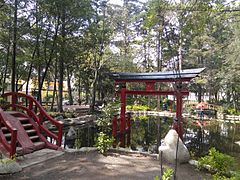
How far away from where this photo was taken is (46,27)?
45.1 ft

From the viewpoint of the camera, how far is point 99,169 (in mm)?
5250

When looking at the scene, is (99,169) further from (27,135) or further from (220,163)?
(220,163)

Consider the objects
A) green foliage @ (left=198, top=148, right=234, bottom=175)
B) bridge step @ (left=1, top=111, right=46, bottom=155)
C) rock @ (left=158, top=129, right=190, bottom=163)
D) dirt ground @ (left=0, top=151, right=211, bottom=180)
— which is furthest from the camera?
bridge step @ (left=1, top=111, right=46, bottom=155)

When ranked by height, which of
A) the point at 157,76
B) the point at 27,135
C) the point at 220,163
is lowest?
the point at 220,163

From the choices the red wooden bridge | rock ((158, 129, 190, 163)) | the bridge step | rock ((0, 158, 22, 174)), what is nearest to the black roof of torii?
rock ((158, 129, 190, 163))

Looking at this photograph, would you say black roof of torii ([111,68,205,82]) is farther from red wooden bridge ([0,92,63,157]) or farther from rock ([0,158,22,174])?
rock ([0,158,22,174])

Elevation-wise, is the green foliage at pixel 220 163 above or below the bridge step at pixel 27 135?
below

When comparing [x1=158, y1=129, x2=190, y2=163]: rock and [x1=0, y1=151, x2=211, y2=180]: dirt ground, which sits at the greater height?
[x1=158, y1=129, x2=190, y2=163]: rock

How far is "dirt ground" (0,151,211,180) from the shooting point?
4793mm

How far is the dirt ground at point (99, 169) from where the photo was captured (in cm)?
479

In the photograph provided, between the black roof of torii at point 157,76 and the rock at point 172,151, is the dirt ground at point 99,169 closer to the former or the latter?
the rock at point 172,151

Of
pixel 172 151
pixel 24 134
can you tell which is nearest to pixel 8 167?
pixel 24 134

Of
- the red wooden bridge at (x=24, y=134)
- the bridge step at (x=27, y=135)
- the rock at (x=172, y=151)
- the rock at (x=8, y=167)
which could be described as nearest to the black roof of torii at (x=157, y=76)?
→ the rock at (x=172, y=151)

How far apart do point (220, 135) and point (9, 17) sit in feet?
42.2
